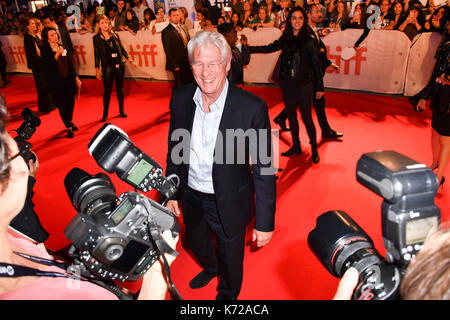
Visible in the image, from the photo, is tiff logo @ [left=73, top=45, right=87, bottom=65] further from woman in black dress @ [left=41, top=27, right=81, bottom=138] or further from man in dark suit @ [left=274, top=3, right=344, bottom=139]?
man in dark suit @ [left=274, top=3, right=344, bottom=139]

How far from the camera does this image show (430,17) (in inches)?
223

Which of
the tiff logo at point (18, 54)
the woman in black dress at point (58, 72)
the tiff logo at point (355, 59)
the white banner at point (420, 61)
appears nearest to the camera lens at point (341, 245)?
the woman in black dress at point (58, 72)

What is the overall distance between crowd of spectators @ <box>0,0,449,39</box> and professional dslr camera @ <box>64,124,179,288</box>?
454 centimetres

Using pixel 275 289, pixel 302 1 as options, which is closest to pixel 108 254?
pixel 275 289

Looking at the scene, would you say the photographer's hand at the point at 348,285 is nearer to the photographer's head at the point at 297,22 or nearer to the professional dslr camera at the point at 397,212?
the professional dslr camera at the point at 397,212

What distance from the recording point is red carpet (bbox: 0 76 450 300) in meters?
2.44

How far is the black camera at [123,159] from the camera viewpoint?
1.12 meters

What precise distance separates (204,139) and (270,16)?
7.22 m

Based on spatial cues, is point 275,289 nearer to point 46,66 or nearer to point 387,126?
point 387,126

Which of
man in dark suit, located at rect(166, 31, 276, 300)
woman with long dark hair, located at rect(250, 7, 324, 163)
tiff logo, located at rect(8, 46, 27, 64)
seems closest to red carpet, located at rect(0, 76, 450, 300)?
man in dark suit, located at rect(166, 31, 276, 300)

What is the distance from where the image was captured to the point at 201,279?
2.43 meters

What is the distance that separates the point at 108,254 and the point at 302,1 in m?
8.46

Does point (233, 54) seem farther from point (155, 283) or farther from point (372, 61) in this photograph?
point (372, 61)

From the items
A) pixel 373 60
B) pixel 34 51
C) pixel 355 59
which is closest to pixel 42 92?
pixel 34 51
